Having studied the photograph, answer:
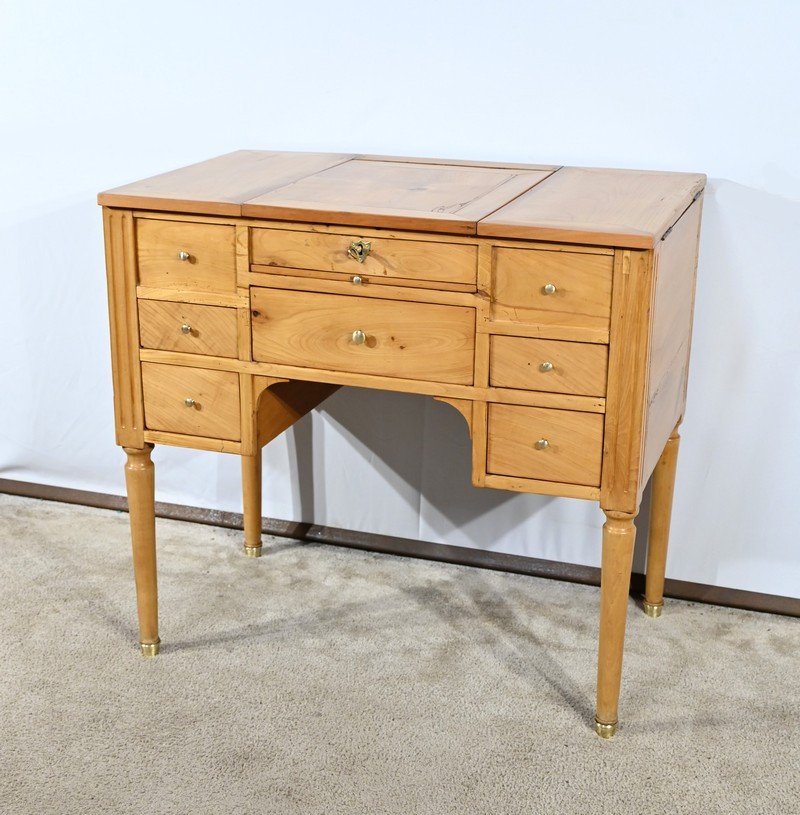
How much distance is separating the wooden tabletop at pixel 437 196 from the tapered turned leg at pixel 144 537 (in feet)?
1.44

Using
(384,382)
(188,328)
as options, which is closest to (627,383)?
(384,382)

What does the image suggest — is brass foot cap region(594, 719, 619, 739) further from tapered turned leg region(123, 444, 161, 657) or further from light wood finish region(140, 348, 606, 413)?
tapered turned leg region(123, 444, 161, 657)

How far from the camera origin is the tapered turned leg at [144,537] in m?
1.92

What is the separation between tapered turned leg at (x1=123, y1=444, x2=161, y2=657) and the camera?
1917 mm

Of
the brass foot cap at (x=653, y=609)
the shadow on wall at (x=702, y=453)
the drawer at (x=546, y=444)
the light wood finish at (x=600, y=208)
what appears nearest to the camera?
the light wood finish at (x=600, y=208)

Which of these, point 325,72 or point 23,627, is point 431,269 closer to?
point 325,72

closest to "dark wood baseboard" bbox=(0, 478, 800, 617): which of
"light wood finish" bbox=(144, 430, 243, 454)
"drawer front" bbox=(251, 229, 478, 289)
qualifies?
"light wood finish" bbox=(144, 430, 243, 454)

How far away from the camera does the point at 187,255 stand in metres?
1.76

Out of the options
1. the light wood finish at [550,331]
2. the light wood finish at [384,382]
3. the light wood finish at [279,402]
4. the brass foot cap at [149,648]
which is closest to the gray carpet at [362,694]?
the brass foot cap at [149,648]

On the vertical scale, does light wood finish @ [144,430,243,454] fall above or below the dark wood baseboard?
above

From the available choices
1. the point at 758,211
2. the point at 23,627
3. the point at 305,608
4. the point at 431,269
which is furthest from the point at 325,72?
the point at 23,627

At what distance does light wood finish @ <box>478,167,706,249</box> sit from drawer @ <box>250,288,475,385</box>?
154mm

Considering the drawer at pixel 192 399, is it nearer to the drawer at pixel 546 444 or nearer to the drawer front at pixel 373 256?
the drawer front at pixel 373 256

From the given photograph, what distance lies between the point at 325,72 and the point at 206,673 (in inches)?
44.4
